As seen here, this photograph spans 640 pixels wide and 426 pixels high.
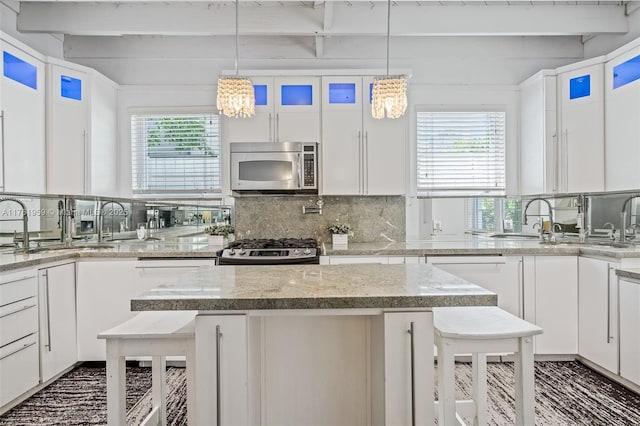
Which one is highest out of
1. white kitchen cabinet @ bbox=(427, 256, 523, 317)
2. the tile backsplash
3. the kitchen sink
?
the tile backsplash

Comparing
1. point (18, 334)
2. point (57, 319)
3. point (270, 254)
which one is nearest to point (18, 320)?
point (18, 334)

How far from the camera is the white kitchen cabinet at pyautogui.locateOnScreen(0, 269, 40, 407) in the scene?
2.33 metres

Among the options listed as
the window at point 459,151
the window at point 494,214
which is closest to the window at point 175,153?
the window at point 459,151

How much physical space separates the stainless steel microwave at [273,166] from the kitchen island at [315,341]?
1556 mm

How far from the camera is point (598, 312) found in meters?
2.84

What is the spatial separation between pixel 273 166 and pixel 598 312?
2.68 meters

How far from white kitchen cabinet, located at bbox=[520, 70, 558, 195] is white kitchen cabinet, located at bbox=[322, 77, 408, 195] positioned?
1.19 meters

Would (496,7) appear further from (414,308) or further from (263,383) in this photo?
(263,383)

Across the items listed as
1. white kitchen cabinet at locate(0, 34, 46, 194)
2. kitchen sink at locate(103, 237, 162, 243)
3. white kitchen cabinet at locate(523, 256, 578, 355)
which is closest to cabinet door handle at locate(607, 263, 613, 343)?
white kitchen cabinet at locate(523, 256, 578, 355)

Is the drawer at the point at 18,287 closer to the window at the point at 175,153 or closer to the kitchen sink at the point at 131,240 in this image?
the kitchen sink at the point at 131,240

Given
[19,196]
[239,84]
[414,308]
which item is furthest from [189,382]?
[19,196]

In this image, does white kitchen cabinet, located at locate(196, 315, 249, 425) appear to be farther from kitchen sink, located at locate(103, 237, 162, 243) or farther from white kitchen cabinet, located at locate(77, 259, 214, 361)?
kitchen sink, located at locate(103, 237, 162, 243)

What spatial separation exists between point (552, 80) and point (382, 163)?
160cm

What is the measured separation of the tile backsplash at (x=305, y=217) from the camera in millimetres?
3740
